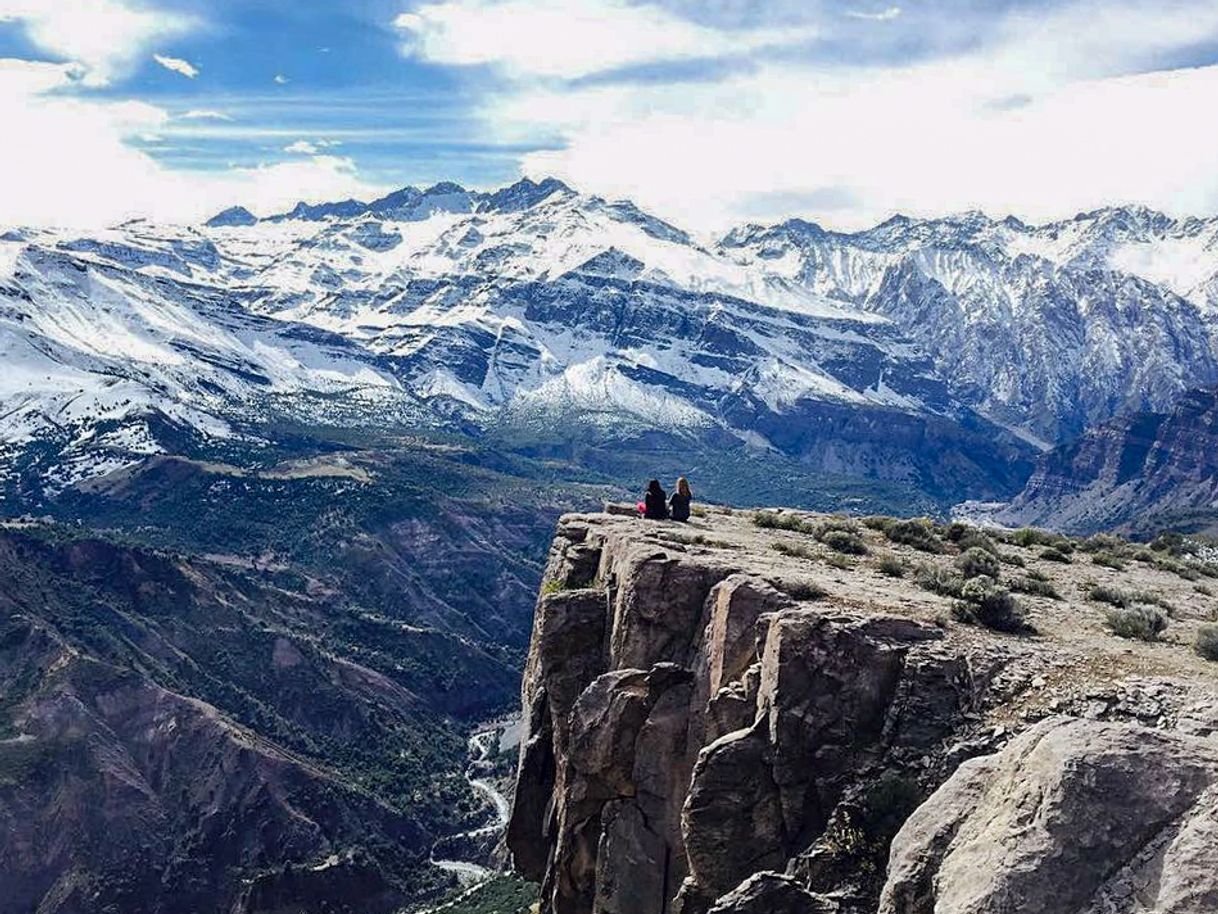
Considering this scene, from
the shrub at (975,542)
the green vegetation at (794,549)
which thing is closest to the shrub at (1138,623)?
the green vegetation at (794,549)

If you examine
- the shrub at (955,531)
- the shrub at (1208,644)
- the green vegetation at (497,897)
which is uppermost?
the shrub at (1208,644)

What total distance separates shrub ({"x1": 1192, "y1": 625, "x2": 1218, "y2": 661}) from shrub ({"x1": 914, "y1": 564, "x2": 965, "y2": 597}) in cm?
525

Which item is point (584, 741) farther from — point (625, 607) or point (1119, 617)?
point (1119, 617)

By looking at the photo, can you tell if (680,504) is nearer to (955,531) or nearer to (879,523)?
(879,523)

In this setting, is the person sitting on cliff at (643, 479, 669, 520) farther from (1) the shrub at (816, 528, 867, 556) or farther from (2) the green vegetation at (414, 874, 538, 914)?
(2) the green vegetation at (414, 874, 538, 914)

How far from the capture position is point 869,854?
20672 millimetres

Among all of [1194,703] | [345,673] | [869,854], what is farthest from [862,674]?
[345,673]

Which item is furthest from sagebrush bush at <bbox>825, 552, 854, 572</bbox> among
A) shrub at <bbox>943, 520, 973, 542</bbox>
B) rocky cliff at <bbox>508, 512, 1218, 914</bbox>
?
shrub at <bbox>943, 520, 973, 542</bbox>

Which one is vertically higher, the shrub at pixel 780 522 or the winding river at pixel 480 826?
the shrub at pixel 780 522

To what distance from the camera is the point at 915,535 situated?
4084 cm

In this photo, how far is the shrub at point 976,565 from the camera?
32.3 meters

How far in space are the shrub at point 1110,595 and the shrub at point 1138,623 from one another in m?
2.95

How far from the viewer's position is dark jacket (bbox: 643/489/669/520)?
4194 cm

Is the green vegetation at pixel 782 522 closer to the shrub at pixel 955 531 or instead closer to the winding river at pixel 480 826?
the shrub at pixel 955 531
